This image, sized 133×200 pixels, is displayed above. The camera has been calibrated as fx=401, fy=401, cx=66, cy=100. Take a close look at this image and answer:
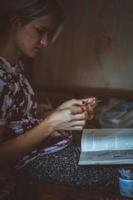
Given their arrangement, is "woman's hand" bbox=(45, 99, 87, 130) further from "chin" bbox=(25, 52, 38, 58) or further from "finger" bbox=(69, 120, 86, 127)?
"chin" bbox=(25, 52, 38, 58)

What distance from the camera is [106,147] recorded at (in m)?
1.25

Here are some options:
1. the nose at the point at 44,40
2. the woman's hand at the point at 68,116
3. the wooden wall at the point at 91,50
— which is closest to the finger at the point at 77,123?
the woman's hand at the point at 68,116

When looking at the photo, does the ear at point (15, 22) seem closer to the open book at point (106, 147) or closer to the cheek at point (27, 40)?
the cheek at point (27, 40)

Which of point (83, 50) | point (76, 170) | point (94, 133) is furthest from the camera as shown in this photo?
point (83, 50)

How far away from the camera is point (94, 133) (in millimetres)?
1309

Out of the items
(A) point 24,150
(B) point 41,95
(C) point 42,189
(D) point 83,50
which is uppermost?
(D) point 83,50

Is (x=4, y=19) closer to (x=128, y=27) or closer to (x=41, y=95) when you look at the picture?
(x=41, y=95)

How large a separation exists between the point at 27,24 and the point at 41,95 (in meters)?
0.28

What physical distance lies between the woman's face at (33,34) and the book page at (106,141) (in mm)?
331

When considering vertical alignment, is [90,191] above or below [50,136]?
below

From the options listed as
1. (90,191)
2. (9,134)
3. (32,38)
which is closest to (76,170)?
(90,191)

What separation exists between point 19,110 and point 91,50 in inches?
13.9

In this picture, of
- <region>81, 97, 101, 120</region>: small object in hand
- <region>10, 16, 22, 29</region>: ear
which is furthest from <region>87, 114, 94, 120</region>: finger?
<region>10, 16, 22, 29</region>: ear

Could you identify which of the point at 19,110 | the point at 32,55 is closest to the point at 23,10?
the point at 32,55
